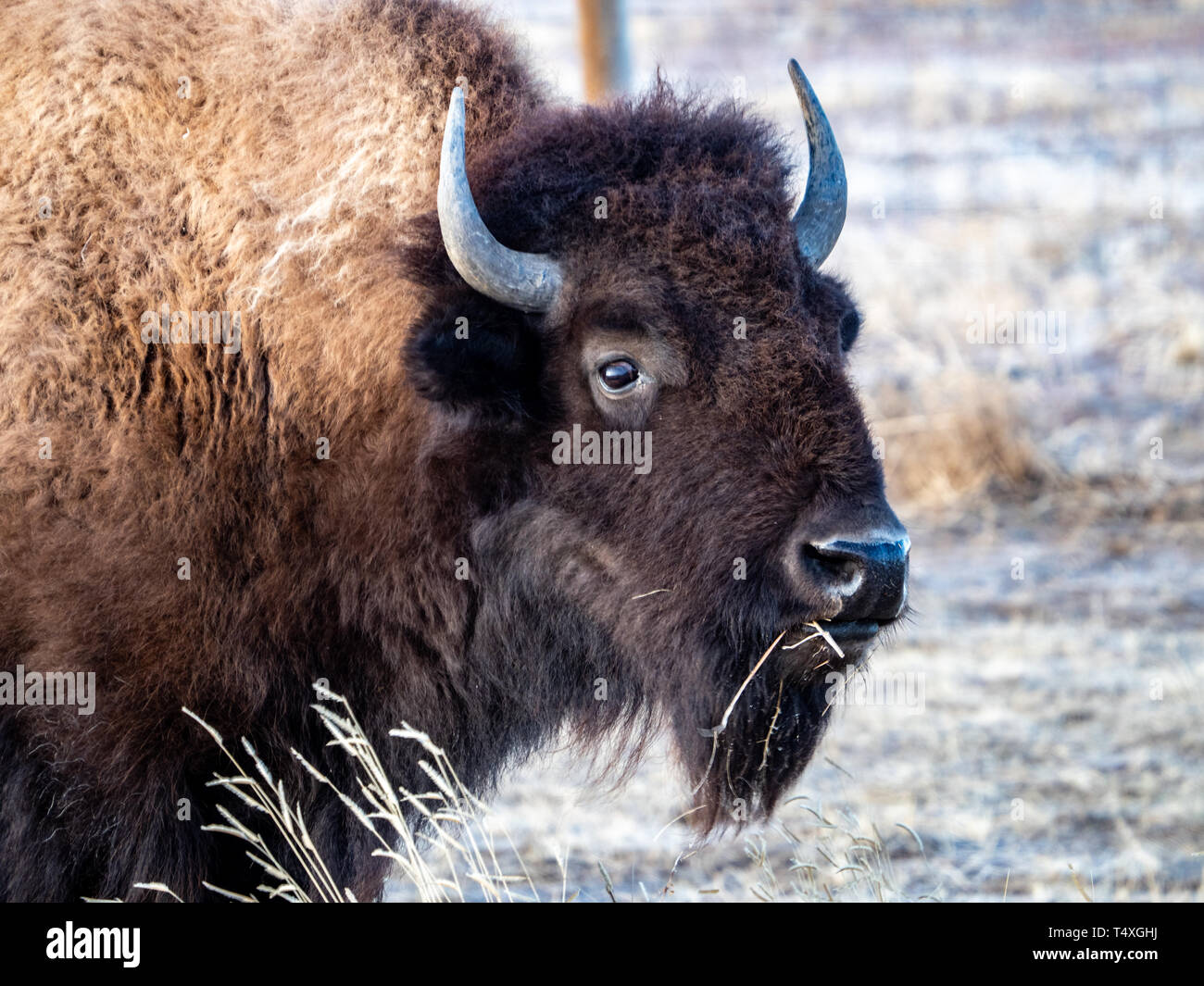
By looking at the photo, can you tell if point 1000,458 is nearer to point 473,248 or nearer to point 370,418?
point 370,418

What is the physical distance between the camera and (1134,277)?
13555 millimetres

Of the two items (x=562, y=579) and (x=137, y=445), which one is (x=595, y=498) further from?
(x=137, y=445)

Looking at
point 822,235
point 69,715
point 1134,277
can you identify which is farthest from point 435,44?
point 1134,277

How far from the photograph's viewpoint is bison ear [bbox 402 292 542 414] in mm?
3947

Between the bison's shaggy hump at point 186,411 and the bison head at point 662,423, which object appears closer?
the bison head at point 662,423

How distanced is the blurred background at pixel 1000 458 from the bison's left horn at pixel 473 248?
3.18 ft

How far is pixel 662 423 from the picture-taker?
13.1 feet

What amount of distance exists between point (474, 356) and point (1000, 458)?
729cm

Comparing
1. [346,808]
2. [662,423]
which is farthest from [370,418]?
[346,808]

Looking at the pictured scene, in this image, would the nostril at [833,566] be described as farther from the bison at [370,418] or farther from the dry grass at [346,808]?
the dry grass at [346,808]

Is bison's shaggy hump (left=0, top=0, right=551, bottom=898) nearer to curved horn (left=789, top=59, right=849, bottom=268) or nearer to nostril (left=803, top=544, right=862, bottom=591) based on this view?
curved horn (left=789, top=59, right=849, bottom=268)

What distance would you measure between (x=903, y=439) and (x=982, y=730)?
4038 millimetres

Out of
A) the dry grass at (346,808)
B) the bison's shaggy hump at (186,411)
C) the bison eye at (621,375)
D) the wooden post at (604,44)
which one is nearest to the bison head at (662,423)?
the bison eye at (621,375)

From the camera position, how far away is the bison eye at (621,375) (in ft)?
13.1
